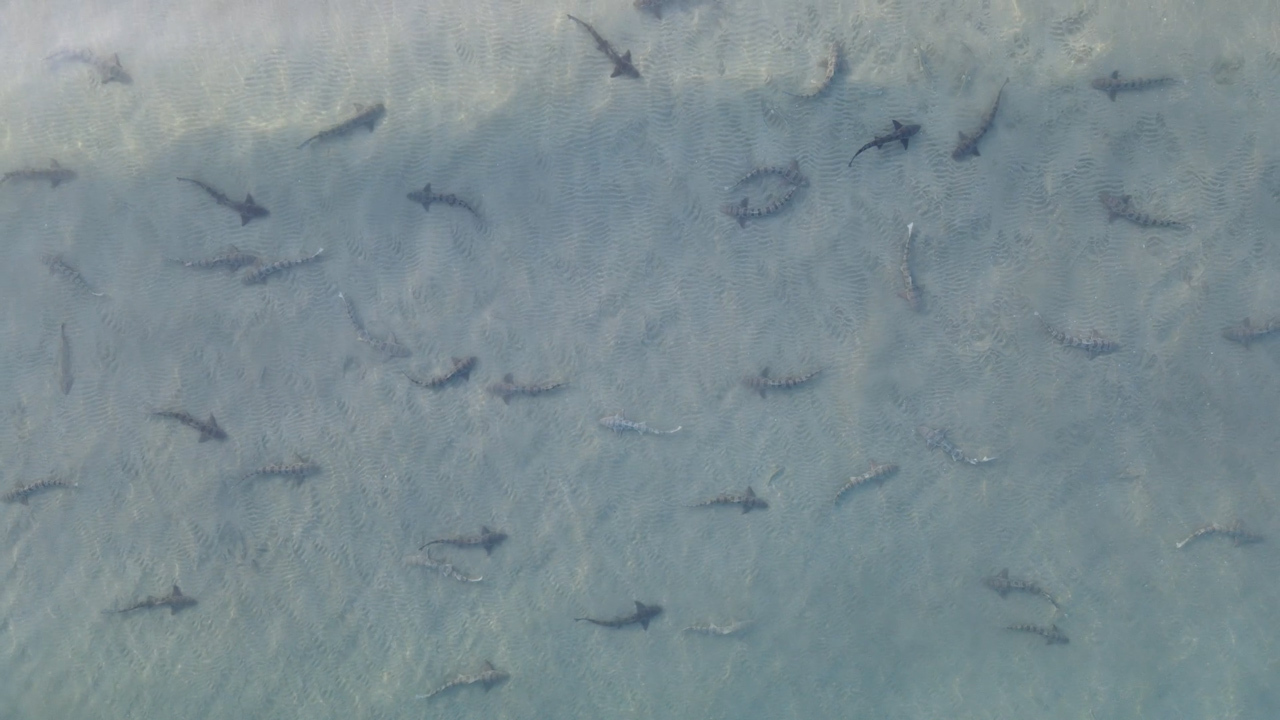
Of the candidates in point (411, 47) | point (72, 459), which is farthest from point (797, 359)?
point (72, 459)

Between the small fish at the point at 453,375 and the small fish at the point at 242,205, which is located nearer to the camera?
the small fish at the point at 242,205

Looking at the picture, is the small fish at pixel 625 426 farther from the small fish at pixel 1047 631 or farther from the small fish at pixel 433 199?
the small fish at pixel 1047 631

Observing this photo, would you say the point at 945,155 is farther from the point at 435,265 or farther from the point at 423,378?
the point at 423,378

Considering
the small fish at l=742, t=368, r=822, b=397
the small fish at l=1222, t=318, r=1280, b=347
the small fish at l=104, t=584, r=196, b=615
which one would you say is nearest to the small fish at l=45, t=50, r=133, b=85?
the small fish at l=104, t=584, r=196, b=615

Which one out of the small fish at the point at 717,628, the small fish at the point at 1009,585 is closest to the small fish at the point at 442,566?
the small fish at the point at 717,628

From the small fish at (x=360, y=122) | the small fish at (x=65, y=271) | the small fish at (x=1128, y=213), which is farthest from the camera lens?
the small fish at (x=65, y=271)

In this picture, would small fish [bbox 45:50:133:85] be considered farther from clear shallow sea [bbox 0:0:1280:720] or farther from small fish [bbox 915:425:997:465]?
small fish [bbox 915:425:997:465]

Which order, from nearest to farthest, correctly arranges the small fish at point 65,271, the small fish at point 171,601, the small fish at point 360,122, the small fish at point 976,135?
the small fish at point 976,135 < the small fish at point 360,122 < the small fish at point 65,271 < the small fish at point 171,601
